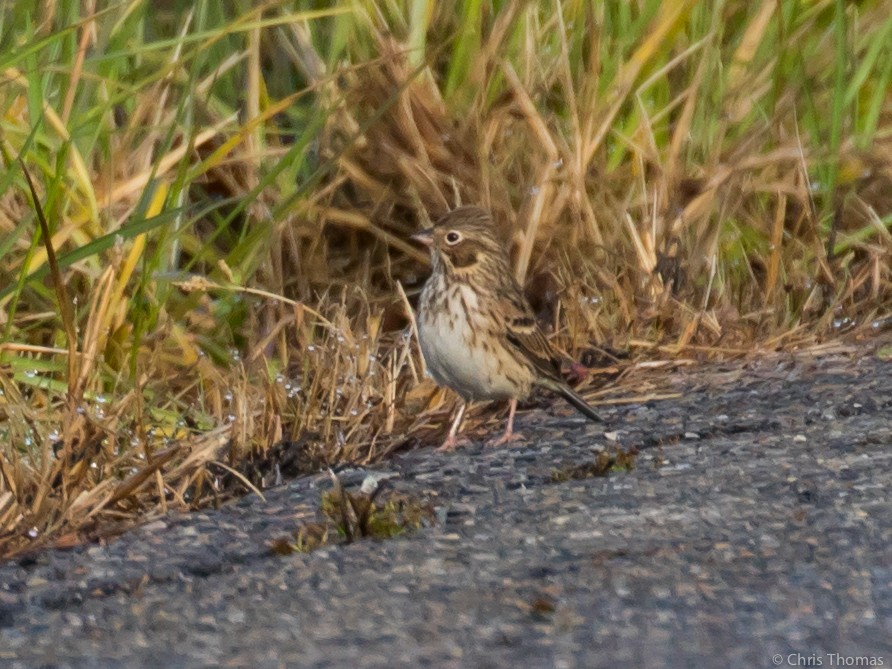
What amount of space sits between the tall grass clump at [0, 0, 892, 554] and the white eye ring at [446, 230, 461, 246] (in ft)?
0.73

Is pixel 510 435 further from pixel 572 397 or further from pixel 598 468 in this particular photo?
pixel 598 468

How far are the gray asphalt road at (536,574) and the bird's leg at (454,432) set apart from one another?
0.16 meters

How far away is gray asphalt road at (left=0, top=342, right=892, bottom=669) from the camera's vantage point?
2.69 meters

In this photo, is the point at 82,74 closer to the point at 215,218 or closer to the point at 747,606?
the point at 215,218

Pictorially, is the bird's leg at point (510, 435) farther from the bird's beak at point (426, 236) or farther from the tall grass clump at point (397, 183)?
the bird's beak at point (426, 236)

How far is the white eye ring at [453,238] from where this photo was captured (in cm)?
523

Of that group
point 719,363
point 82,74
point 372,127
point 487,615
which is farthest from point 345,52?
point 487,615

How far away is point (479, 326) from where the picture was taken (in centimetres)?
513

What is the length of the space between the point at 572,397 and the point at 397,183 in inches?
60.2

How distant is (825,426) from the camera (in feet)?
14.3

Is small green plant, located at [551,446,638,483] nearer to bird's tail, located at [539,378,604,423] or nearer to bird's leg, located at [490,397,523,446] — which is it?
bird's leg, located at [490,397,523,446]

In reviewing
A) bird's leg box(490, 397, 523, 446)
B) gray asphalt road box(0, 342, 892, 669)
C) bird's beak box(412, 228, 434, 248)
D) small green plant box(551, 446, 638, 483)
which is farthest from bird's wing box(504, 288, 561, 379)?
small green plant box(551, 446, 638, 483)

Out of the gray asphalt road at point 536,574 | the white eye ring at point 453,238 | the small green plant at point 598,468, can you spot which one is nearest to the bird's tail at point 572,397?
the gray asphalt road at point 536,574

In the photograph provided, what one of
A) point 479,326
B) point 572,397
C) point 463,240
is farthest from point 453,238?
point 572,397
